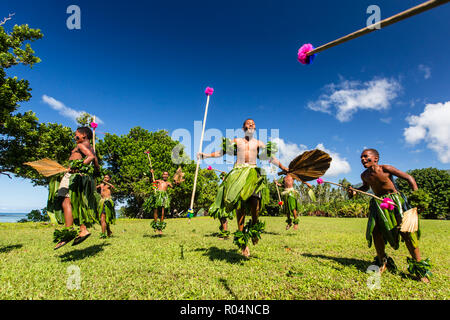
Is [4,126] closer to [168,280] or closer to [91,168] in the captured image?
[91,168]

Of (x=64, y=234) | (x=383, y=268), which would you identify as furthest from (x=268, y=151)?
(x=64, y=234)

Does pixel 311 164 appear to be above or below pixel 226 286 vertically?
above

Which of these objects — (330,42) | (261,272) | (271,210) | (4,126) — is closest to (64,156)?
(4,126)

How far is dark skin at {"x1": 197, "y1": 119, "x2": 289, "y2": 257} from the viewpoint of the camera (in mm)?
4562

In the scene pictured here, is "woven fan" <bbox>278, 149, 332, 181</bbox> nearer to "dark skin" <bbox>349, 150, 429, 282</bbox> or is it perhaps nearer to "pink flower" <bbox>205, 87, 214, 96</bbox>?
"dark skin" <bbox>349, 150, 429, 282</bbox>

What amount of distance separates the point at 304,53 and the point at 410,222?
3.76 metres

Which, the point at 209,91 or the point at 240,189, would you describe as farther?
the point at 209,91

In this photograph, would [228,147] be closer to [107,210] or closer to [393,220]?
[393,220]

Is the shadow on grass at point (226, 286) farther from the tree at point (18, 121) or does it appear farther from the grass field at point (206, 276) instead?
the tree at point (18, 121)

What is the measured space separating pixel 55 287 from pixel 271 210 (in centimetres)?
3549

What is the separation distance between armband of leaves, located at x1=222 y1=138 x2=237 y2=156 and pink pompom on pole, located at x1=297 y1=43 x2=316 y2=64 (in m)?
3.38

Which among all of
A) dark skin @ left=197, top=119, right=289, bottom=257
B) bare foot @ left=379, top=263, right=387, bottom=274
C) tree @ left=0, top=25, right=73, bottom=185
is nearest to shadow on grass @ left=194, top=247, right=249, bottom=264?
dark skin @ left=197, top=119, right=289, bottom=257

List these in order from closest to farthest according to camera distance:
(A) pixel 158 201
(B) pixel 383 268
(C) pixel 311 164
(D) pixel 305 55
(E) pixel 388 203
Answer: (D) pixel 305 55
(E) pixel 388 203
(B) pixel 383 268
(C) pixel 311 164
(A) pixel 158 201

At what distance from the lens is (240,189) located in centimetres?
415
